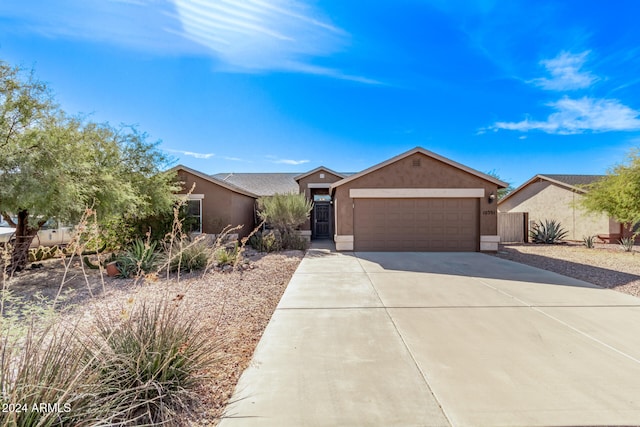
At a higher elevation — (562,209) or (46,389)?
(562,209)

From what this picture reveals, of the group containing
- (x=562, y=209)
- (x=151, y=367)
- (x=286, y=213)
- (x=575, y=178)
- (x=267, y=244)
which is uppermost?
(x=575, y=178)

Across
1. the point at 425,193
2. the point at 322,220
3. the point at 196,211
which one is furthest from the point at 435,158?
the point at 196,211

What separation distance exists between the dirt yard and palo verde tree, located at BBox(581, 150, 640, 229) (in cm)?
1457

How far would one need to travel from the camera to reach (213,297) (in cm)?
585

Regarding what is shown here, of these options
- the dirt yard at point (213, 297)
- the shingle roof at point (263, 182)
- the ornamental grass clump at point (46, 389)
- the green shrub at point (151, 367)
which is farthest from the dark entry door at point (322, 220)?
the ornamental grass clump at point (46, 389)

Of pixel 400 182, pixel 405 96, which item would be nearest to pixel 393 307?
pixel 400 182

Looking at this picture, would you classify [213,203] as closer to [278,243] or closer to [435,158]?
[278,243]

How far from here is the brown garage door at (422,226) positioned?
1220 centimetres

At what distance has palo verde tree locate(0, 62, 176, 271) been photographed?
6.55 meters

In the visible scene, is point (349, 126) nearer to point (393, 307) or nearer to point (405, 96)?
point (405, 96)

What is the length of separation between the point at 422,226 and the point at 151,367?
1135 centimetres

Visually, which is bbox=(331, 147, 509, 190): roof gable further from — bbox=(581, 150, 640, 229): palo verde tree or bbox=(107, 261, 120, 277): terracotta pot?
bbox=(107, 261, 120, 277): terracotta pot

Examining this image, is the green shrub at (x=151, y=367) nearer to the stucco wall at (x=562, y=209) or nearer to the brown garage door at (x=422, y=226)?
the brown garage door at (x=422, y=226)

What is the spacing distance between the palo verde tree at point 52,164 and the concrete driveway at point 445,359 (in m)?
5.74
